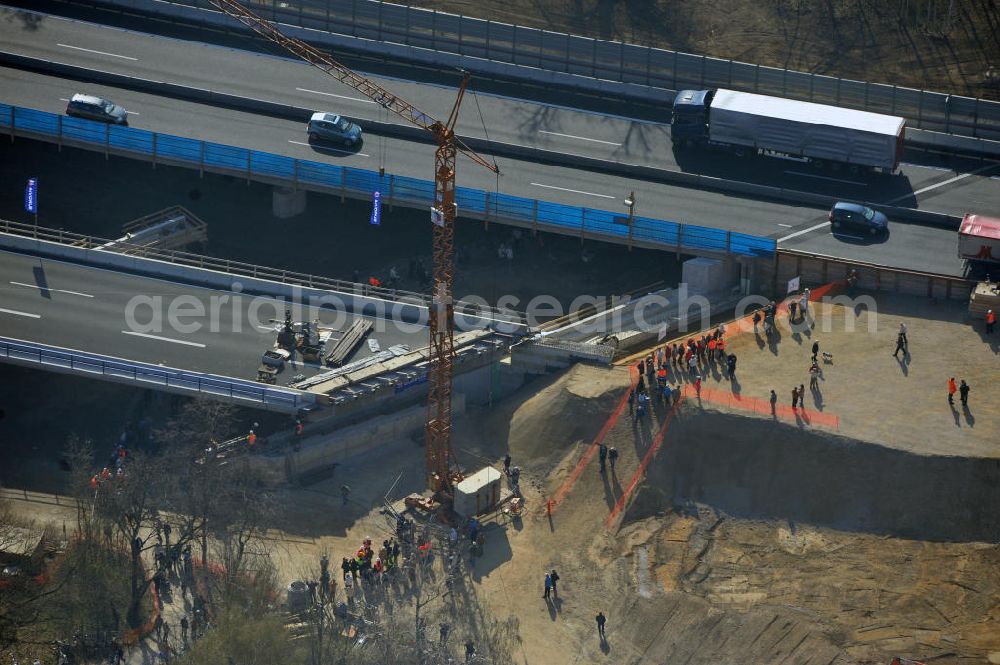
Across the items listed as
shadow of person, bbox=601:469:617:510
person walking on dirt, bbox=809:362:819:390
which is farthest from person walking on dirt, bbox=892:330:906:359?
shadow of person, bbox=601:469:617:510

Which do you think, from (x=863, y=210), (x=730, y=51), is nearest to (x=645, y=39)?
(x=730, y=51)

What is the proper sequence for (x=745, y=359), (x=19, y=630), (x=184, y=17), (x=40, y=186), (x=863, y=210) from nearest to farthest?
(x=19, y=630) < (x=745, y=359) < (x=863, y=210) < (x=40, y=186) < (x=184, y=17)

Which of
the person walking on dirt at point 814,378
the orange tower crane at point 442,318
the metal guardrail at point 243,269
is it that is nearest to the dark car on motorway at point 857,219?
the person walking on dirt at point 814,378

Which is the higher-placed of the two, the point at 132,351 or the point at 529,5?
the point at 529,5

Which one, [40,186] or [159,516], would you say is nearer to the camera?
[159,516]

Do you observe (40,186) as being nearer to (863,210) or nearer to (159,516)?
(159,516)

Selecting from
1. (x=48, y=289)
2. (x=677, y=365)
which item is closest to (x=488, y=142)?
(x=677, y=365)

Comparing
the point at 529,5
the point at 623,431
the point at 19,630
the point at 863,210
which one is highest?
the point at 529,5

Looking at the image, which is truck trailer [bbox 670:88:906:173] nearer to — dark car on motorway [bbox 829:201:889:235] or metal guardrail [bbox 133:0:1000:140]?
metal guardrail [bbox 133:0:1000:140]
